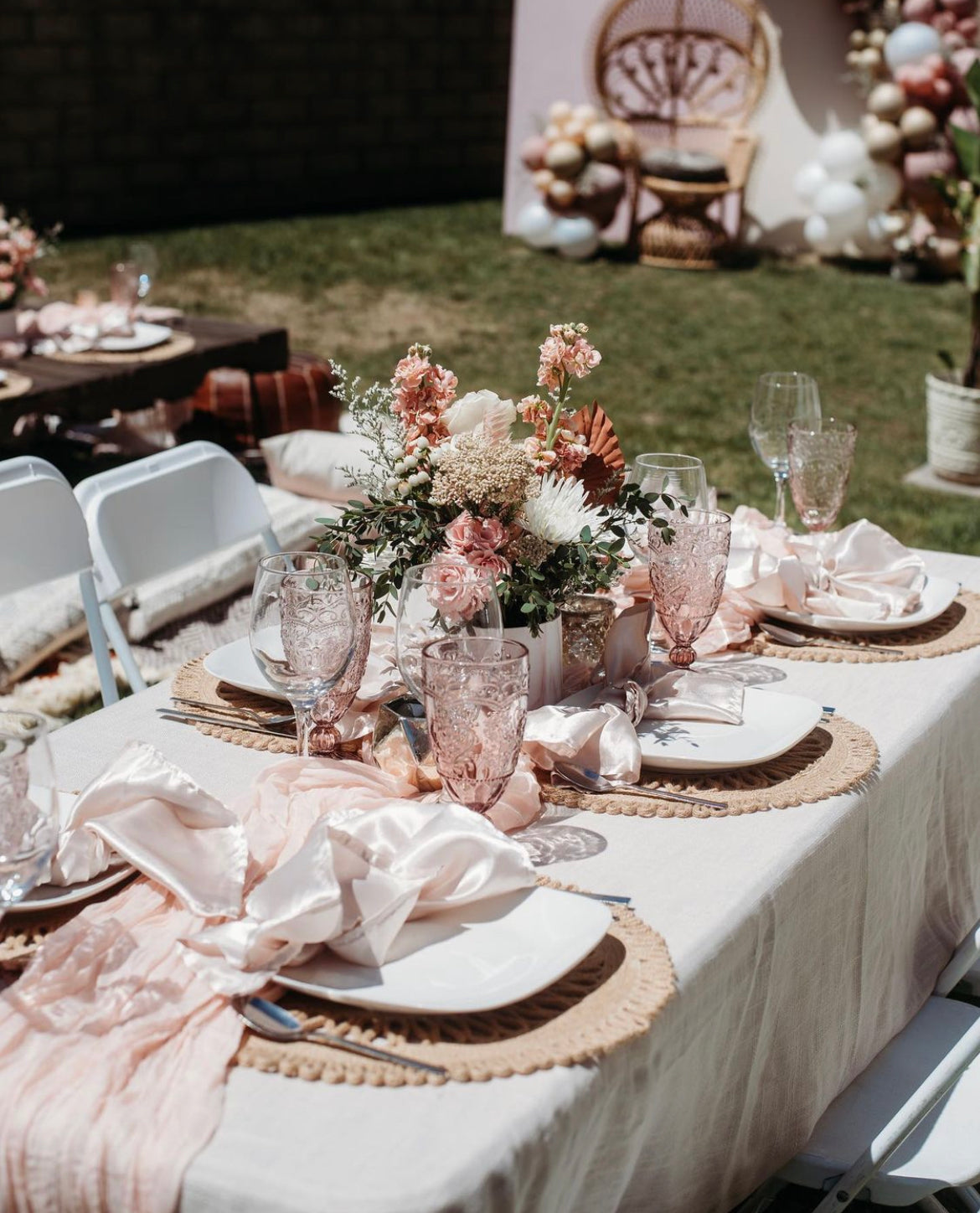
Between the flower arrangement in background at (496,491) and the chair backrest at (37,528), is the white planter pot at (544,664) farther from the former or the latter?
the chair backrest at (37,528)

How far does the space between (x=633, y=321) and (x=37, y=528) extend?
670cm

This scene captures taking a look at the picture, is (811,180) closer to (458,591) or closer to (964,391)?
(964,391)

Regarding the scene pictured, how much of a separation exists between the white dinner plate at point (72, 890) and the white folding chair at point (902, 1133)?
800 millimetres

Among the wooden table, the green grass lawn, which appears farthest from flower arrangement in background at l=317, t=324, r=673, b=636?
the green grass lawn

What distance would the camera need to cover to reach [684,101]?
34.9 feet

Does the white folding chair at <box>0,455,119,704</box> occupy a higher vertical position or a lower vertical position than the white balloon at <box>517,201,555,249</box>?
higher

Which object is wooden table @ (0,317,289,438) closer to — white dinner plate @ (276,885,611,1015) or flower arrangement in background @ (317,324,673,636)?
flower arrangement in background @ (317,324,673,636)

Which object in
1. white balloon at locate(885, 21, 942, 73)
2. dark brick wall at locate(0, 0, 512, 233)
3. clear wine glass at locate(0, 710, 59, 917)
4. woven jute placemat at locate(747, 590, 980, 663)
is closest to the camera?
clear wine glass at locate(0, 710, 59, 917)

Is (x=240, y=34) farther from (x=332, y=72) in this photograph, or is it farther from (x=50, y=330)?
(x=50, y=330)

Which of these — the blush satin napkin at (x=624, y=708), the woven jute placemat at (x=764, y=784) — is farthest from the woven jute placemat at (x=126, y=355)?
the woven jute placemat at (x=764, y=784)

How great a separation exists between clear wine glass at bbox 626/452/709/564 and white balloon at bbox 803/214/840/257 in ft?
28.5

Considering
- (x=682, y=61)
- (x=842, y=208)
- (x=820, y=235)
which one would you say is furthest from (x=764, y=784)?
(x=682, y=61)

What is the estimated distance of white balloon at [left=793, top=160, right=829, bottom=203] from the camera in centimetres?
1023

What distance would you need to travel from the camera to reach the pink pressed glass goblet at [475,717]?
1455mm
